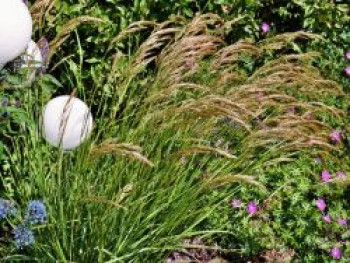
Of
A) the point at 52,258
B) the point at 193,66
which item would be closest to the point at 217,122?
the point at 193,66

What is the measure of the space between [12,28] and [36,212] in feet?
2.66

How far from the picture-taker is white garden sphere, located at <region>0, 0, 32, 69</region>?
2.84 meters

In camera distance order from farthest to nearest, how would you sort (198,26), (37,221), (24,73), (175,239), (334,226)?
(334,226) < (198,26) < (24,73) < (175,239) < (37,221)

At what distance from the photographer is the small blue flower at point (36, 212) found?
101 inches

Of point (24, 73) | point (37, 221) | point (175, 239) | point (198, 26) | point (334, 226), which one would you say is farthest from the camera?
point (334, 226)

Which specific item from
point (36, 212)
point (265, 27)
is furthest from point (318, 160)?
point (36, 212)

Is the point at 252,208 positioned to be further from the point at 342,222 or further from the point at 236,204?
the point at 342,222

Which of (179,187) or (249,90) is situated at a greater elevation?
(249,90)

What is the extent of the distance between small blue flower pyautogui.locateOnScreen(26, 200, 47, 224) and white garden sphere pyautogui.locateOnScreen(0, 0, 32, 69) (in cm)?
70

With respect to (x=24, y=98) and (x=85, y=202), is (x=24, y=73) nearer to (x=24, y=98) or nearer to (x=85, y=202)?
(x=24, y=98)

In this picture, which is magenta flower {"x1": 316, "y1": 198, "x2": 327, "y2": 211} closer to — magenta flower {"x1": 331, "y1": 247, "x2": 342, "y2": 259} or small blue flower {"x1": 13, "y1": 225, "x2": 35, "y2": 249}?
magenta flower {"x1": 331, "y1": 247, "x2": 342, "y2": 259}

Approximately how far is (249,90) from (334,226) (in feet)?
3.39

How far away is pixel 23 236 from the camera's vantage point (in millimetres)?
2574

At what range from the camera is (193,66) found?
10.2ft
